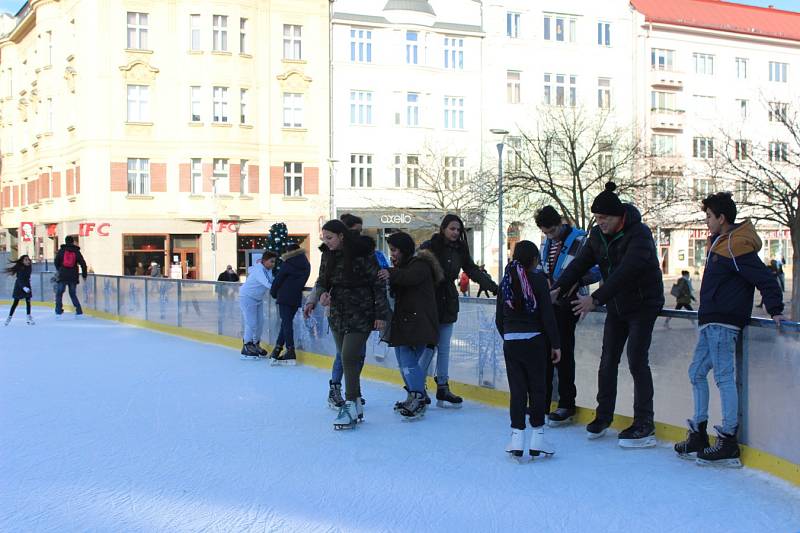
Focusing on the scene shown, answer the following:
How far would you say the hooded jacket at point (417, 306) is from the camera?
7.33 metres

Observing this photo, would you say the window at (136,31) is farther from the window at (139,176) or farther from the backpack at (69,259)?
the backpack at (69,259)

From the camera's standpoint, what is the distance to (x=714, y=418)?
241 inches

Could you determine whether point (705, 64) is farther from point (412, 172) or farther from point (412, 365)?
point (412, 365)

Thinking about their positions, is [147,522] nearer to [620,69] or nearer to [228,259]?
[228,259]

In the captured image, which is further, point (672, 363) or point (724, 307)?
point (672, 363)

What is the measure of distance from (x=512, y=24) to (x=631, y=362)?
3969cm

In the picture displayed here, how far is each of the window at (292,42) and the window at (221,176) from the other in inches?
223

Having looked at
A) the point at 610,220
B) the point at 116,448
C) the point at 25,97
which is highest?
the point at 25,97

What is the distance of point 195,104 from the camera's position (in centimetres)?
3841

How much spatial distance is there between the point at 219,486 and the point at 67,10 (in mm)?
39175

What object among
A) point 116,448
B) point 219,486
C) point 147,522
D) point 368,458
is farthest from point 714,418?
point 116,448

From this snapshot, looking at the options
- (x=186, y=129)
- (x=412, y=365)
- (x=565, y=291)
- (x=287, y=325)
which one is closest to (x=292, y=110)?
(x=186, y=129)

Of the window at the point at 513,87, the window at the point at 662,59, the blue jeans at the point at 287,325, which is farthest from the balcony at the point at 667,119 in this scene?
the blue jeans at the point at 287,325

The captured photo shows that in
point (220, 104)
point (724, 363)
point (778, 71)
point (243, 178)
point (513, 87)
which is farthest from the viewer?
point (778, 71)
